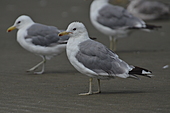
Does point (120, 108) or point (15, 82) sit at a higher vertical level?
point (15, 82)

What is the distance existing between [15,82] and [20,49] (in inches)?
Result: 151

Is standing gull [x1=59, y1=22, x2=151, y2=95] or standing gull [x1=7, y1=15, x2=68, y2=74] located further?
standing gull [x1=7, y1=15, x2=68, y2=74]

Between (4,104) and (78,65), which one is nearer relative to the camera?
(4,104)

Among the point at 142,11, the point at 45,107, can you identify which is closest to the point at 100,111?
the point at 45,107

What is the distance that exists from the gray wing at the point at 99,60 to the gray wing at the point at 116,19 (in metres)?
4.78

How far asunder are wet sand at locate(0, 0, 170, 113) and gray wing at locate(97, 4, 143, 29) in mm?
747

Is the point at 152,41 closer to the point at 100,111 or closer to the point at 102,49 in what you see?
the point at 102,49

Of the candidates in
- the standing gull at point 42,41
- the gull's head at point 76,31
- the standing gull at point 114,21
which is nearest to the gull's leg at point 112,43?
the standing gull at point 114,21

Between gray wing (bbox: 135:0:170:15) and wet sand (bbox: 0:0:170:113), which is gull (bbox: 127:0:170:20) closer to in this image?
gray wing (bbox: 135:0:170:15)

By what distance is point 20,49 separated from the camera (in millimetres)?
11289

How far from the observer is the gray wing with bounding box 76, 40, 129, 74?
21.1ft

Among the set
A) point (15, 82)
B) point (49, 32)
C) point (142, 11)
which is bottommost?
point (15, 82)

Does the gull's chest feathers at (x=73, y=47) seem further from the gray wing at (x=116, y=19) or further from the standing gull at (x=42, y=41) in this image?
the gray wing at (x=116, y=19)

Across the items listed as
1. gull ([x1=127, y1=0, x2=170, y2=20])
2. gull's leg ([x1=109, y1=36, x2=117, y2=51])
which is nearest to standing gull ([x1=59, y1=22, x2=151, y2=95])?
gull's leg ([x1=109, y1=36, x2=117, y2=51])
